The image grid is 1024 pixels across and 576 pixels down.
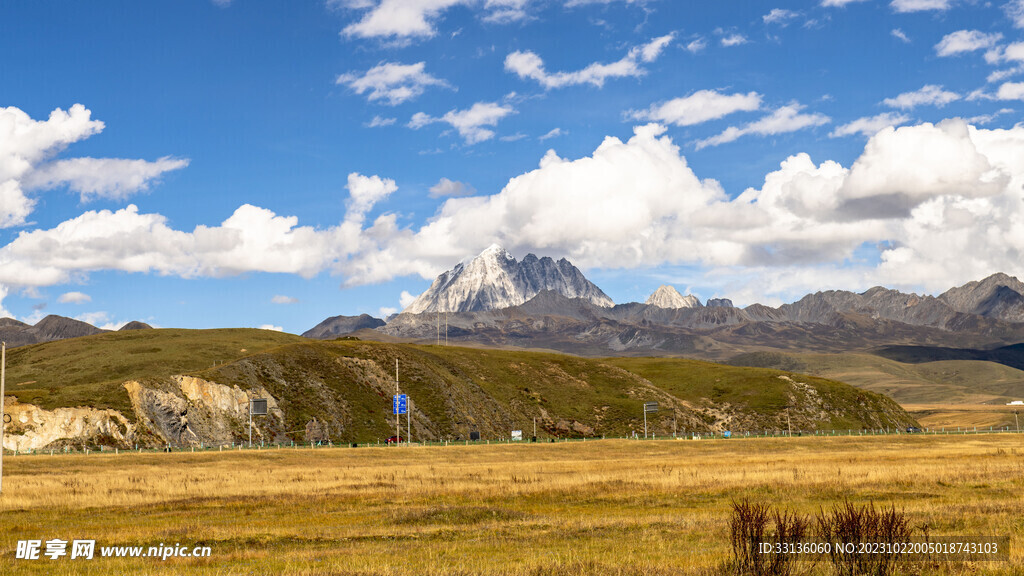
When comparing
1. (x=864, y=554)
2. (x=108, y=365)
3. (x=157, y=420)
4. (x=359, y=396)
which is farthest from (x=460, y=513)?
(x=108, y=365)

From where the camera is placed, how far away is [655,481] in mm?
45156

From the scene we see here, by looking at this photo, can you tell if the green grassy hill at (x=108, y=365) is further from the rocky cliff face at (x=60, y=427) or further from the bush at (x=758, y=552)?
the bush at (x=758, y=552)

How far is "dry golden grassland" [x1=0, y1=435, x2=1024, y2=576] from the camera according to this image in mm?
20969

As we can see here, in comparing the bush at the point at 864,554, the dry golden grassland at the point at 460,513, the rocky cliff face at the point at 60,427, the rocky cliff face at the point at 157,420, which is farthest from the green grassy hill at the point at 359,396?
the bush at the point at 864,554

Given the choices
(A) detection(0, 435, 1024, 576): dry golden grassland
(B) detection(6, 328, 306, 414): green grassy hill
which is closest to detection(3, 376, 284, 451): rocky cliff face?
(B) detection(6, 328, 306, 414): green grassy hill

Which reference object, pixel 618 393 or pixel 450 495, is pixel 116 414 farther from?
pixel 618 393

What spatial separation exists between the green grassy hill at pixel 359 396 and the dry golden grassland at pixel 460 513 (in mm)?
62055

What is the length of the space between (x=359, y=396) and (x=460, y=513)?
387 ft

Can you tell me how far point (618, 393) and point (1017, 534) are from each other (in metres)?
173

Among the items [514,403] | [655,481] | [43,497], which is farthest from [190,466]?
[514,403]

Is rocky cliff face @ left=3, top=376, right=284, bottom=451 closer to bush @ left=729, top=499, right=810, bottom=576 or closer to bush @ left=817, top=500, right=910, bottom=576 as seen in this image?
bush @ left=729, top=499, right=810, bottom=576

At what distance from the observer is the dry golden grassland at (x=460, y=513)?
2097 centimetres

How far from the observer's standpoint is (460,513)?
105ft

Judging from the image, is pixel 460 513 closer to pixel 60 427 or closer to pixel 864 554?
Result: pixel 864 554
